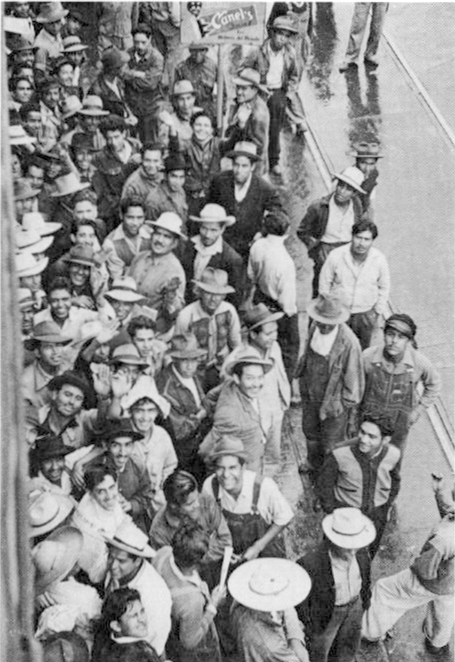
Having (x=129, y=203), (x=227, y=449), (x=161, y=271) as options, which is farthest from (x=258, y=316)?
(x=129, y=203)

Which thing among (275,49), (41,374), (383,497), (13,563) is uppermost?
(13,563)

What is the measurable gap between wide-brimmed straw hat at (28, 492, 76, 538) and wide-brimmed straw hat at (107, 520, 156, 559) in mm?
275

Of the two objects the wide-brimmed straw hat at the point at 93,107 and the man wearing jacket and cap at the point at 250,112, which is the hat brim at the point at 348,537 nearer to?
the man wearing jacket and cap at the point at 250,112

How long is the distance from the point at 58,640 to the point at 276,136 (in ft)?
22.0

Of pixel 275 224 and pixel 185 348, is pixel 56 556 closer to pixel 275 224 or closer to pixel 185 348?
pixel 185 348

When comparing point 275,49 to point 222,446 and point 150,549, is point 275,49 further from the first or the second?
point 150,549

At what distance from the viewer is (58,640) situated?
5516 millimetres

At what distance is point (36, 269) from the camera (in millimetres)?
7707

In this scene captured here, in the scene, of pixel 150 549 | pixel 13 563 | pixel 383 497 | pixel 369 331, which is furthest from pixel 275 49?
pixel 13 563

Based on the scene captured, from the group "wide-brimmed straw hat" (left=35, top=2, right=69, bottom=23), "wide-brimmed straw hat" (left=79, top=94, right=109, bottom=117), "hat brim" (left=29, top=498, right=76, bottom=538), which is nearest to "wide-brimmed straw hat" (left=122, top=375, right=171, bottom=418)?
"hat brim" (left=29, top=498, right=76, bottom=538)

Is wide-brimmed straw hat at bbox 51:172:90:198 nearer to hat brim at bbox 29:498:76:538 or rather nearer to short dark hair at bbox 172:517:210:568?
hat brim at bbox 29:498:76:538

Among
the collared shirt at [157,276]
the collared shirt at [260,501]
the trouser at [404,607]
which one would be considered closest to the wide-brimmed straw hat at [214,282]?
the collared shirt at [157,276]

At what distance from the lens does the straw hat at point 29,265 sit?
300 inches

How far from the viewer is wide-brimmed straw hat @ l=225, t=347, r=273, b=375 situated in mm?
7117
